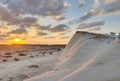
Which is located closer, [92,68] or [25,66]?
[92,68]

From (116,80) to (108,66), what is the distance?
652 millimetres

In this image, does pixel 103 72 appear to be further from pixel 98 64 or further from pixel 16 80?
pixel 16 80

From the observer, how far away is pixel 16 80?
1271 cm

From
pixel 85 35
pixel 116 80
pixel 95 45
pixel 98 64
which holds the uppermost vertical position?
pixel 85 35

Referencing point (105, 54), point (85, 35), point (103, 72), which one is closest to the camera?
point (103, 72)

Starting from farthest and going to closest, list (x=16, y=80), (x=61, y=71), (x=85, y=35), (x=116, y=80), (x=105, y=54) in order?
(x=16, y=80)
(x=85, y=35)
(x=61, y=71)
(x=105, y=54)
(x=116, y=80)

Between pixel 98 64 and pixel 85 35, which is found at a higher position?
pixel 85 35

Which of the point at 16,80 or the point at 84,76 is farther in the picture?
the point at 16,80

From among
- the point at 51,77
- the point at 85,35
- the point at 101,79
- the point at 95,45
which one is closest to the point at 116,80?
the point at 101,79

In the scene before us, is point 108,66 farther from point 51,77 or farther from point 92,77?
point 51,77

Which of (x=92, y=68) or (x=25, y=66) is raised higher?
(x=25, y=66)

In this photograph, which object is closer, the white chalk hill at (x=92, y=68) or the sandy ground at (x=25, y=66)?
the white chalk hill at (x=92, y=68)

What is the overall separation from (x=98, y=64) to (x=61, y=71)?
126 centimetres

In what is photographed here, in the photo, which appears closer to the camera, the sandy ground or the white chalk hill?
the white chalk hill
